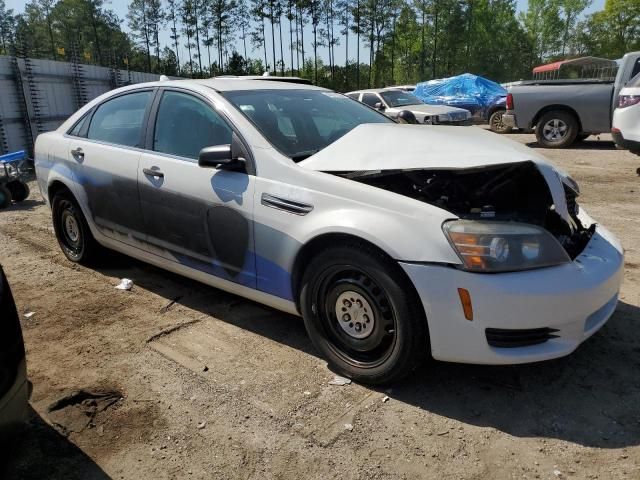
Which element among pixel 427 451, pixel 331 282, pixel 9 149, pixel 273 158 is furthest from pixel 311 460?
pixel 9 149

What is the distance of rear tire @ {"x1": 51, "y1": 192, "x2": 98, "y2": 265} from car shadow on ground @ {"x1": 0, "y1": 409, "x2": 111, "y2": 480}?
2406 mm

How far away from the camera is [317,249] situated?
9.41ft

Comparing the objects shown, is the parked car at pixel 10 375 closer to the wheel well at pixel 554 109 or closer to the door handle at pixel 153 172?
the door handle at pixel 153 172

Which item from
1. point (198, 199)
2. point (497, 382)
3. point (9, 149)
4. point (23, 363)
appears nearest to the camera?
point (23, 363)

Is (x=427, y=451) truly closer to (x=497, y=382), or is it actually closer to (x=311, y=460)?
(x=311, y=460)

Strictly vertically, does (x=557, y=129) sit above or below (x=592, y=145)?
above

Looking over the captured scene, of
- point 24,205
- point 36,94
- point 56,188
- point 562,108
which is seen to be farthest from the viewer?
point 36,94

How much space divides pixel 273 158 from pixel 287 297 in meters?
0.84

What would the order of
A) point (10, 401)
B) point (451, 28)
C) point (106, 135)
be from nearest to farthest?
point (10, 401), point (106, 135), point (451, 28)

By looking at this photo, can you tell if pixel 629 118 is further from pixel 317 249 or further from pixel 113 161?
pixel 113 161

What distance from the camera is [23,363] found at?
6.38ft

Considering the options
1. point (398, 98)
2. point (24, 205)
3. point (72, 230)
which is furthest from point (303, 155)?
point (398, 98)

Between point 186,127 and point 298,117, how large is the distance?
80 centimetres

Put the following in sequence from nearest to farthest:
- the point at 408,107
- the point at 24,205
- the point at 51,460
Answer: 1. the point at 51,460
2. the point at 24,205
3. the point at 408,107
